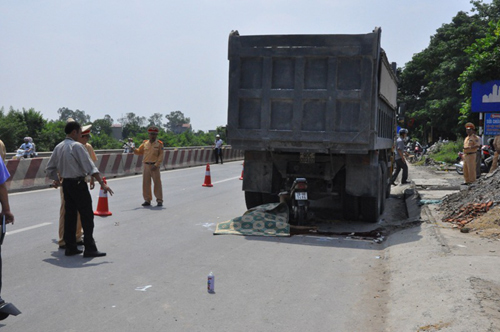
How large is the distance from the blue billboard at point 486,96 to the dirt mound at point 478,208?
47.4 ft

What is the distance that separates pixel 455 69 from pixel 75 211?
40270 mm

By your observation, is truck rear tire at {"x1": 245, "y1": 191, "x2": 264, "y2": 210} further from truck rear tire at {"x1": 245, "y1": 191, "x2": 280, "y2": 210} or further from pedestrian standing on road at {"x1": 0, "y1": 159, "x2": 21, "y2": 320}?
pedestrian standing on road at {"x1": 0, "y1": 159, "x2": 21, "y2": 320}

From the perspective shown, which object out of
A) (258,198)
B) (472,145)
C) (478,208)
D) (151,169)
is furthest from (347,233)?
(472,145)

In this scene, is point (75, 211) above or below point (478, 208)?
above

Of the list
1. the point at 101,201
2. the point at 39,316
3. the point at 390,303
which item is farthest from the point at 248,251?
the point at 101,201

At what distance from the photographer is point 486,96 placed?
25.3 m

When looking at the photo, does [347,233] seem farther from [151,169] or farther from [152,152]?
[152,152]

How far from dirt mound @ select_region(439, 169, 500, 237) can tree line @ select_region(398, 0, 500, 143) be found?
15.4m

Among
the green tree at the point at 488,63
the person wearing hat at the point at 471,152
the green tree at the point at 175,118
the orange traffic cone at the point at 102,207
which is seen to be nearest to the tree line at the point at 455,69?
the green tree at the point at 488,63

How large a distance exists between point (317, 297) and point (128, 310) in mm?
1921

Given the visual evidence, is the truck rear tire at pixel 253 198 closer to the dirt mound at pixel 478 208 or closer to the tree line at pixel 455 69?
the dirt mound at pixel 478 208

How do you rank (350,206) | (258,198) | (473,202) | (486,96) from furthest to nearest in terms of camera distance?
(486,96) < (258,198) < (350,206) < (473,202)

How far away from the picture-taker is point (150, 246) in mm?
8594

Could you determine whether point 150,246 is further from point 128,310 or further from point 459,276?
point 459,276
